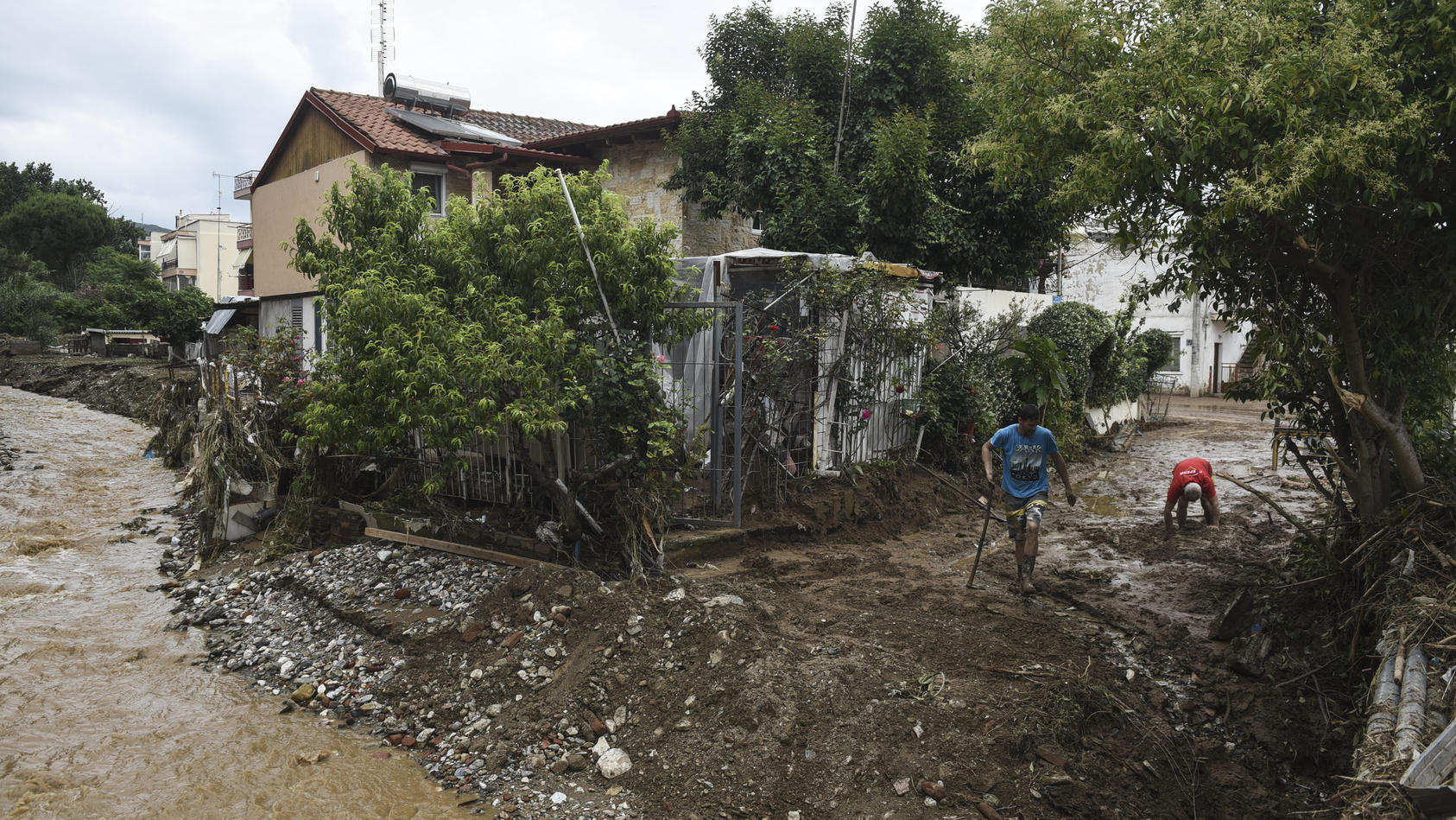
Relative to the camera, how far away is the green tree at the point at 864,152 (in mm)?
12867

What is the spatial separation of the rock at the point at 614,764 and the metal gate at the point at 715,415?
2769 millimetres

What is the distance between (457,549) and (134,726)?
2532 millimetres

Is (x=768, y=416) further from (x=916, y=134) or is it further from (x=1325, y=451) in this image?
(x=916, y=134)

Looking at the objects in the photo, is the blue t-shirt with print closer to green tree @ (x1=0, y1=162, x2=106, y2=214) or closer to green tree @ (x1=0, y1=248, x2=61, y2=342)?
green tree @ (x1=0, y1=248, x2=61, y2=342)

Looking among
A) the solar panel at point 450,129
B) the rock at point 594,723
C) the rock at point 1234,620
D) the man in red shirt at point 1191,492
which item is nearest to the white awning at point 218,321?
the solar panel at point 450,129

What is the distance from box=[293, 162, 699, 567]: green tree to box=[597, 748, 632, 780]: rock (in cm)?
195

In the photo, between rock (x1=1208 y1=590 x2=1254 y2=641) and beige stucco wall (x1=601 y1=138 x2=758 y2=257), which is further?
beige stucco wall (x1=601 y1=138 x2=758 y2=257)

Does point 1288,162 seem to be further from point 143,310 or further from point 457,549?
point 143,310

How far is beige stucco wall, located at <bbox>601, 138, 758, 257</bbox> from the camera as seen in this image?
1648 cm

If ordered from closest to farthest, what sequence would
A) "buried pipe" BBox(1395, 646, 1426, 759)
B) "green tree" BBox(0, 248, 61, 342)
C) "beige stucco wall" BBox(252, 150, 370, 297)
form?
"buried pipe" BBox(1395, 646, 1426, 759) → "beige stucco wall" BBox(252, 150, 370, 297) → "green tree" BBox(0, 248, 61, 342)

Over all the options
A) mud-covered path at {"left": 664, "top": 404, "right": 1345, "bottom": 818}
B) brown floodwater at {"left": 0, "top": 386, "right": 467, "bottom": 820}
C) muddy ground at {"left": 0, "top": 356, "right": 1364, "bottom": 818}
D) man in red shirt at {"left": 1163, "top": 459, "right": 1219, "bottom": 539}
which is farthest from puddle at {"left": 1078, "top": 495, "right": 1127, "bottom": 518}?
brown floodwater at {"left": 0, "top": 386, "right": 467, "bottom": 820}

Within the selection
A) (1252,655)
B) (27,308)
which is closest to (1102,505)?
(1252,655)

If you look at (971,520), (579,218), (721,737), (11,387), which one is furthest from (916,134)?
(11,387)

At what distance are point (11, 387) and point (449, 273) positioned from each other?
24832mm
